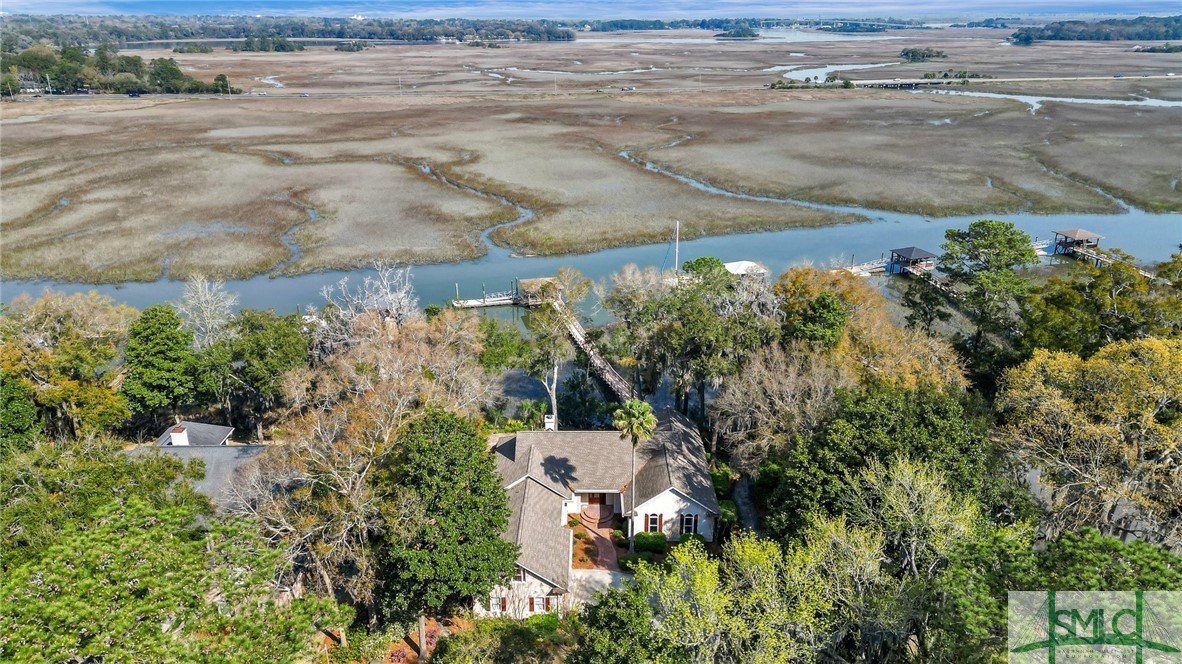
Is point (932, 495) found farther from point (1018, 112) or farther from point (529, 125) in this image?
point (1018, 112)

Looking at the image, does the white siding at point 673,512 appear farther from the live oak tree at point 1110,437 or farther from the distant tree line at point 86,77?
the distant tree line at point 86,77

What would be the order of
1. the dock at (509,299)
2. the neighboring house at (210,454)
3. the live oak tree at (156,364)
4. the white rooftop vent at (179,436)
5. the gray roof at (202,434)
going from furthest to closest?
the dock at (509,299)
the live oak tree at (156,364)
the gray roof at (202,434)
the white rooftop vent at (179,436)
the neighboring house at (210,454)

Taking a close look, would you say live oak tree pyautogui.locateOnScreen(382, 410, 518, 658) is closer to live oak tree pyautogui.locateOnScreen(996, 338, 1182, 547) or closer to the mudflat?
live oak tree pyautogui.locateOnScreen(996, 338, 1182, 547)

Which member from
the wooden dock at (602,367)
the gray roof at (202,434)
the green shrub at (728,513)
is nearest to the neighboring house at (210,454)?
the gray roof at (202,434)

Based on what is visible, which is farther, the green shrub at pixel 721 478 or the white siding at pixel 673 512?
the green shrub at pixel 721 478

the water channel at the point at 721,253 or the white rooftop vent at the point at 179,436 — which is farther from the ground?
the water channel at the point at 721,253

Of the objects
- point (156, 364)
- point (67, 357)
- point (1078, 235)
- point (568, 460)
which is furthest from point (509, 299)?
point (1078, 235)

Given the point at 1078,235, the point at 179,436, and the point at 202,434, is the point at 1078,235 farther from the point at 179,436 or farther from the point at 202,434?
the point at 179,436

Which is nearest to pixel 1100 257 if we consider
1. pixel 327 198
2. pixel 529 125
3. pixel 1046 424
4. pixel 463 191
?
pixel 1046 424
